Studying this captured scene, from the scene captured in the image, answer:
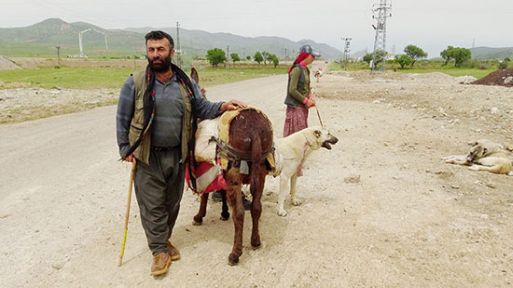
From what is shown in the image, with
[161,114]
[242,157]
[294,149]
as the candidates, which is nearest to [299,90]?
[294,149]

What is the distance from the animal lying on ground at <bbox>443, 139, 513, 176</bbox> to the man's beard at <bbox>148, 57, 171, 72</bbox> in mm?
6682

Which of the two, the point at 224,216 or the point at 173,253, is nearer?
the point at 173,253

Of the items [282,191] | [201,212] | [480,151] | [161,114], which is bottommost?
[201,212]

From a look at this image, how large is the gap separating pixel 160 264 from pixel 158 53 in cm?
228

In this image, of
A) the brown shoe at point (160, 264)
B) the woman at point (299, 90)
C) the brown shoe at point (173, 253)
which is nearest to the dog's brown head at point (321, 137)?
the woman at point (299, 90)

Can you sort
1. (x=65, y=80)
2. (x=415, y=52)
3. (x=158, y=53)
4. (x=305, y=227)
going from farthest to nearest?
(x=415, y=52), (x=65, y=80), (x=305, y=227), (x=158, y=53)

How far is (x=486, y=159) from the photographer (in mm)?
7434

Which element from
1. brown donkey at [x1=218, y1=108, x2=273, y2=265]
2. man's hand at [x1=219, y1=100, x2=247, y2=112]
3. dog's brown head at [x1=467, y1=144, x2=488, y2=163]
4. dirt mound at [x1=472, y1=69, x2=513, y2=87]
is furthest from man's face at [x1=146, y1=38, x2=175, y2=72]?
dirt mound at [x1=472, y1=69, x2=513, y2=87]

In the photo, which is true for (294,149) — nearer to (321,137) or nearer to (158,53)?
(321,137)

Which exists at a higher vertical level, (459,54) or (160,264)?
(459,54)

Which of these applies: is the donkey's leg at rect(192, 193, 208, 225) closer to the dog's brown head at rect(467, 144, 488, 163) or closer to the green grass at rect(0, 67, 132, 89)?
the dog's brown head at rect(467, 144, 488, 163)

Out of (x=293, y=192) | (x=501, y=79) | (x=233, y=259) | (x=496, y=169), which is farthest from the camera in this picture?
(x=501, y=79)

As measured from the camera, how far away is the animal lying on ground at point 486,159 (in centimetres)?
720

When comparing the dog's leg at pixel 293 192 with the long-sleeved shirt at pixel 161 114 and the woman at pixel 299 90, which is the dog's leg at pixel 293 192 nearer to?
the woman at pixel 299 90
